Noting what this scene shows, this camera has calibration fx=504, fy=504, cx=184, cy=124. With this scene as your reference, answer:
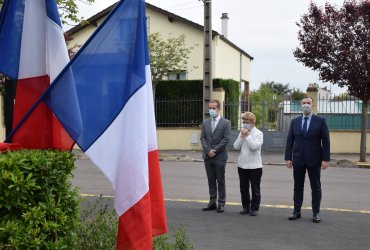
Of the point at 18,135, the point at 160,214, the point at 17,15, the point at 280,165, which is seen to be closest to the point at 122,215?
the point at 160,214

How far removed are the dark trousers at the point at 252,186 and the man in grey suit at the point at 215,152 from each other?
0.34 m

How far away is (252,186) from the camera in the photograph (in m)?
7.91

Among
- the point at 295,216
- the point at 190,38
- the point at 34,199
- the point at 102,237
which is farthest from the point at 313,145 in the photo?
the point at 190,38

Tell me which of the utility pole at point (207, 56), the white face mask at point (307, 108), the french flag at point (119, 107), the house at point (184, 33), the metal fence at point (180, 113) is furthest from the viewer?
the house at point (184, 33)

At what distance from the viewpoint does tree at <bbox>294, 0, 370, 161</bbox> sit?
687 inches

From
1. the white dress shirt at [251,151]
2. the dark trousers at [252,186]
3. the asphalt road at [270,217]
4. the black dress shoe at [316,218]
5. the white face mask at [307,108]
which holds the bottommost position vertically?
the asphalt road at [270,217]

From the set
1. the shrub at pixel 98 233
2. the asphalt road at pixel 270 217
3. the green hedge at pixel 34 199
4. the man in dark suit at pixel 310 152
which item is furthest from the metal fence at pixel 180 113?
the green hedge at pixel 34 199

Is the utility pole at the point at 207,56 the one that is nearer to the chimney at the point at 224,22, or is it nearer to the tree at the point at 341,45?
the tree at the point at 341,45

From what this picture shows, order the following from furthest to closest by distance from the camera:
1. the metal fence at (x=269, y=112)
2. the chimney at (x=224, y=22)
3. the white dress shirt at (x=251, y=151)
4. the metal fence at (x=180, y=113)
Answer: the chimney at (x=224, y=22) → the metal fence at (x=180, y=113) → the metal fence at (x=269, y=112) → the white dress shirt at (x=251, y=151)

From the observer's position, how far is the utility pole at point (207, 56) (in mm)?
19078

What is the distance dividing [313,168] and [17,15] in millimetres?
4965

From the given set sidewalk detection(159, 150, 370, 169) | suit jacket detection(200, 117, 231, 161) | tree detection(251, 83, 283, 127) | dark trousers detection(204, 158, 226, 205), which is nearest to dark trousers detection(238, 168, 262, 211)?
dark trousers detection(204, 158, 226, 205)

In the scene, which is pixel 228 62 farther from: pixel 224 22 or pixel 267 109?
pixel 267 109

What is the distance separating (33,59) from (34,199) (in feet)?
4.15
